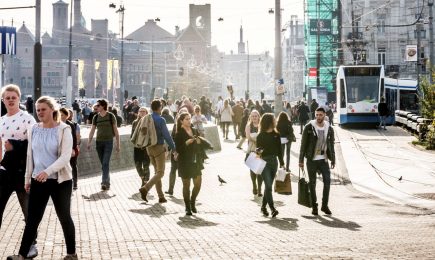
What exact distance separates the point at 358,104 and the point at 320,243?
27.8m

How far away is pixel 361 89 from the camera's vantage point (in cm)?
3569

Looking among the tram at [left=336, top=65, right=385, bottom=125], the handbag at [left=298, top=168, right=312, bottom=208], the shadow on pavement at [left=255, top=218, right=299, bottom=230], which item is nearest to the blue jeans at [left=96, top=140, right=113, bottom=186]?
the handbag at [left=298, top=168, right=312, bottom=208]

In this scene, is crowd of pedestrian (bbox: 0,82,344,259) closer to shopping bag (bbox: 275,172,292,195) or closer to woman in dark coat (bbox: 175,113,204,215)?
woman in dark coat (bbox: 175,113,204,215)

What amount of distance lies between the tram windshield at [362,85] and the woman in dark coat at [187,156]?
2451 cm

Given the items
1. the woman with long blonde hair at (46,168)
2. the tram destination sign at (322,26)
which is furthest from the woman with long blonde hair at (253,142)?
the tram destination sign at (322,26)

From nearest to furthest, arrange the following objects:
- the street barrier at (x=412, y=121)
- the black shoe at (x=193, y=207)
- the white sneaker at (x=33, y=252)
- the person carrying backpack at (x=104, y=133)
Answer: the white sneaker at (x=33, y=252) → the black shoe at (x=193, y=207) → the person carrying backpack at (x=104, y=133) → the street barrier at (x=412, y=121)

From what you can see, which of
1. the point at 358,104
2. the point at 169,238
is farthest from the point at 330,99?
the point at 169,238

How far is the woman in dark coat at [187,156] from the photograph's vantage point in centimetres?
1195

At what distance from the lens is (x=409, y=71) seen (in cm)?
7375

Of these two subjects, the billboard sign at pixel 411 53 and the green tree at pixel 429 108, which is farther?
the billboard sign at pixel 411 53

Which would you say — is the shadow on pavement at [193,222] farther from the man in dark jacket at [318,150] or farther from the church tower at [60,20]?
the church tower at [60,20]

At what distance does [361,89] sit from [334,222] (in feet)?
83.0

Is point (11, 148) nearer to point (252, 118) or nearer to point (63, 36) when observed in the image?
point (252, 118)

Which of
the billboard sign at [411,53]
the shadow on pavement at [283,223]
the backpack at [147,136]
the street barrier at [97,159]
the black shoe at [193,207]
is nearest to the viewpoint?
the shadow on pavement at [283,223]
